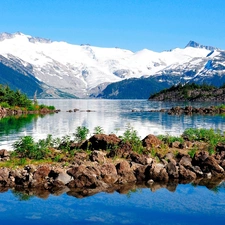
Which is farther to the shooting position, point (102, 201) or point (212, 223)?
point (102, 201)

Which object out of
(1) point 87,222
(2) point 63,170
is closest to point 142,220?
(1) point 87,222

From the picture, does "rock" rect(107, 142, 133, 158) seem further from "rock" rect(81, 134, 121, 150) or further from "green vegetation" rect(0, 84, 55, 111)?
"green vegetation" rect(0, 84, 55, 111)

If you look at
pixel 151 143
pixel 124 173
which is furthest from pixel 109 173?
pixel 151 143

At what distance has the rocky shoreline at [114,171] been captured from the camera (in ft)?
93.4

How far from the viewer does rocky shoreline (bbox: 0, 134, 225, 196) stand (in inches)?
1121

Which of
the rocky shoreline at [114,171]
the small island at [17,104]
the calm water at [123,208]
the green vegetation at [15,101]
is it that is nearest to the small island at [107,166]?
the rocky shoreline at [114,171]

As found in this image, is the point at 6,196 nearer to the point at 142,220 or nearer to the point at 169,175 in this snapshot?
the point at 142,220

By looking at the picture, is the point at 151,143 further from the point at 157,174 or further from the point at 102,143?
the point at 157,174

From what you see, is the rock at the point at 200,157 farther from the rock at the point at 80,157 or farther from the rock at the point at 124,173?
the rock at the point at 80,157

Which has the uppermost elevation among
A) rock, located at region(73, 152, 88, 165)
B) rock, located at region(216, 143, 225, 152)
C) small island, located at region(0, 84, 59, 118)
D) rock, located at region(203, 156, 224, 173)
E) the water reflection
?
small island, located at region(0, 84, 59, 118)

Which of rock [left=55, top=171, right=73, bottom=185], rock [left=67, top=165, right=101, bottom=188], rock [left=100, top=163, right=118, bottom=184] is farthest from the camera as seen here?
rock [left=100, top=163, right=118, bottom=184]

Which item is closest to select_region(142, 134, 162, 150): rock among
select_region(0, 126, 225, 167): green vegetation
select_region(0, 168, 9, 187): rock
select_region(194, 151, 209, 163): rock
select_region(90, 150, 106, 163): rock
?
select_region(0, 126, 225, 167): green vegetation

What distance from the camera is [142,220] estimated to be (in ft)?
72.8

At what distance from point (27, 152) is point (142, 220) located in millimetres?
15090
